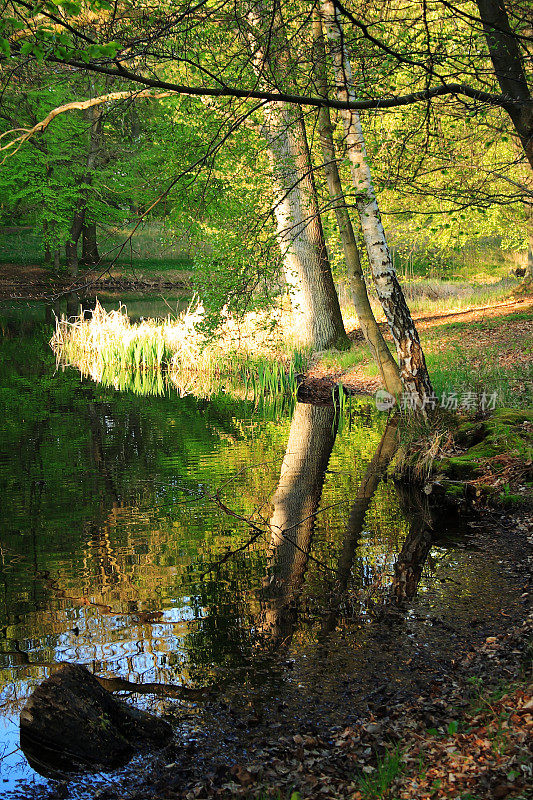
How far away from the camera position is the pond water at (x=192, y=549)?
208 inches

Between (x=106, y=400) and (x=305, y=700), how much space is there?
11.7 m

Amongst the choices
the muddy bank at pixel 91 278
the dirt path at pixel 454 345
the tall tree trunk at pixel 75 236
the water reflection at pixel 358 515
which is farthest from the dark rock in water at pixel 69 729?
the tall tree trunk at pixel 75 236

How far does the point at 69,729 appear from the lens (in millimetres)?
4066

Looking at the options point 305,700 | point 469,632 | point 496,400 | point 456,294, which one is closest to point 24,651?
point 305,700

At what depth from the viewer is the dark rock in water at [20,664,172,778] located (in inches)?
159

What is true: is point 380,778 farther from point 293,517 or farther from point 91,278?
point 91,278

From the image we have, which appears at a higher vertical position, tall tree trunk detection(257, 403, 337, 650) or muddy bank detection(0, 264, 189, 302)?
muddy bank detection(0, 264, 189, 302)

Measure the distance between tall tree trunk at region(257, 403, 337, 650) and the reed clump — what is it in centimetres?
321

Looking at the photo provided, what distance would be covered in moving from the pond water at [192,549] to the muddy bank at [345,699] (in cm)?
11

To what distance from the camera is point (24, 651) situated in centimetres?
523

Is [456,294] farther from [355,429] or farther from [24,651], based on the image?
[24,651]

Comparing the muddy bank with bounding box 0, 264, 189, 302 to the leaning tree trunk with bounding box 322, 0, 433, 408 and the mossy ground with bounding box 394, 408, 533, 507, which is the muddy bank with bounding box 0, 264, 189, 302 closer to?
the leaning tree trunk with bounding box 322, 0, 433, 408

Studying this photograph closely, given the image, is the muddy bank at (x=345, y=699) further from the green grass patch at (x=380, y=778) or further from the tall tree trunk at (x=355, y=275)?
the tall tree trunk at (x=355, y=275)

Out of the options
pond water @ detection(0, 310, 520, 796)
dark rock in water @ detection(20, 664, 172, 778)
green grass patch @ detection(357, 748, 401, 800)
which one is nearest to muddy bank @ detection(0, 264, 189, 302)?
pond water @ detection(0, 310, 520, 796)
